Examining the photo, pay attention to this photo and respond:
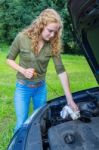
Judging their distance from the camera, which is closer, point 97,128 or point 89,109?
point 97,128

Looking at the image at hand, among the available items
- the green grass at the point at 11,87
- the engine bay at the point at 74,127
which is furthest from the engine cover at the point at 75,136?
the green grass at the point at 11,87

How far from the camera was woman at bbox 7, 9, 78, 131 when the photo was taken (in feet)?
15.2

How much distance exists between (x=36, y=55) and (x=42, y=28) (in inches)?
12.2

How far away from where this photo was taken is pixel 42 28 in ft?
15.2

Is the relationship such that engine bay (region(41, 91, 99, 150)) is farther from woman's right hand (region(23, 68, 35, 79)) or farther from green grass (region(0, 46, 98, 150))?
green grass (region(0, 46, 98, 150))

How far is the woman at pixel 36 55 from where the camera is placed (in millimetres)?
4625

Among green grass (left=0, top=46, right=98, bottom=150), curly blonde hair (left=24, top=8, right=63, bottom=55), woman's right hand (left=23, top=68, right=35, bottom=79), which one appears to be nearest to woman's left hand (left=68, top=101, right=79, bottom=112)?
woman's right hand (left=23, top=68, right=35, bottom=79)

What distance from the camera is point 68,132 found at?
3670 mm

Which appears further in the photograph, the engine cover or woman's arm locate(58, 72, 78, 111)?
woman's arm locate(58, 72, 78, 111)

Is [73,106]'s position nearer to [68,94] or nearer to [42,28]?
[68,94]

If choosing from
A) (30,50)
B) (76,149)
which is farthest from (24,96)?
(76,149)

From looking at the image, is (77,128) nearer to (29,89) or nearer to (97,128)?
(97,128)

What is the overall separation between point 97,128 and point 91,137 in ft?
0.70

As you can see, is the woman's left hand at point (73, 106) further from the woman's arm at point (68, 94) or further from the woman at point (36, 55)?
the woman at point (36, 55)
